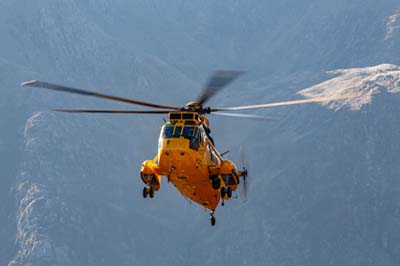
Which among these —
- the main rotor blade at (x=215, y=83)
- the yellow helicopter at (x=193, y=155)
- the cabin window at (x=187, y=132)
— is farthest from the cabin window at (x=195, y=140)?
the main rotor blade at (x=215, y=83)

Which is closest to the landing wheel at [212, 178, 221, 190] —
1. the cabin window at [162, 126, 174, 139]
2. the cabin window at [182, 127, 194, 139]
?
the cabin window at [182, 127, 194, 139]

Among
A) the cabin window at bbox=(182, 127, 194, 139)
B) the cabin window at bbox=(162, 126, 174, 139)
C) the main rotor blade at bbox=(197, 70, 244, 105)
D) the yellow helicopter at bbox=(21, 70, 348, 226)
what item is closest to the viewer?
the yellow helicopter at bbox=(21, 70, 348, 226)

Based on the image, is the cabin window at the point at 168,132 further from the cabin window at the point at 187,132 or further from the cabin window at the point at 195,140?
the cabin window at the point at 195,140

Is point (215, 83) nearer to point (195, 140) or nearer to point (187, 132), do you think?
point (187, 132)

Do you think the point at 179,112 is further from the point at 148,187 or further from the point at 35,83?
the point at 35,83

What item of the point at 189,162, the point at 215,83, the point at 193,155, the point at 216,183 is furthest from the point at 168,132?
the point at 216,183

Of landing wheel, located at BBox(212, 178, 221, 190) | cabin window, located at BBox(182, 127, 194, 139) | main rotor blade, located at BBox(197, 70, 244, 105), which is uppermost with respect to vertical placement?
main rotor blade, located at BBox(197, 70, 244, 105)

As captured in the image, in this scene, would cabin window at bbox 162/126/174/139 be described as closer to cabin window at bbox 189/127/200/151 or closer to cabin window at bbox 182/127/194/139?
cabin window at bbox 182/127/194/139

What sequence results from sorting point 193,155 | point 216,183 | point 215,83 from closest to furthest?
point 193,155 < point 215,83 < point 216,183

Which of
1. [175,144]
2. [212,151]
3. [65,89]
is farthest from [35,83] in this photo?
[212,151]

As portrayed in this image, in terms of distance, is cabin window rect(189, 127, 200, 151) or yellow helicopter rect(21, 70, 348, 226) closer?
yellow helicopter rect(21, 70, 348, 226)

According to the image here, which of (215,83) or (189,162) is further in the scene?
(215,83)

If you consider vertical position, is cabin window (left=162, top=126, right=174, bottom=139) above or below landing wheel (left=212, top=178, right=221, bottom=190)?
above

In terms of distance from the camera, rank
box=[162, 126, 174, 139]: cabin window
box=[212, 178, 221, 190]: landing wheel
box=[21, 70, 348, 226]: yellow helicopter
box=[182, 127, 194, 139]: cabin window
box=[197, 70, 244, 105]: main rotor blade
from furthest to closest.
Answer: box=[212, 178, 221, 190]: landing wheel → box=[197, 70, 244, 105]: main rotor blade → box=[182, 127, 194, 139]: cabin window → box=[162, 126, 174, 139]: cabin window → box=[21, 70, 348, 226]: yellow helicopter
